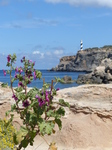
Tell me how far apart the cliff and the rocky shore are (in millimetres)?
93077

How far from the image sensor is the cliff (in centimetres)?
10625

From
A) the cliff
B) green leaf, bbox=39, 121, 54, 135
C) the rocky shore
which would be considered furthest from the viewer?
the cliff

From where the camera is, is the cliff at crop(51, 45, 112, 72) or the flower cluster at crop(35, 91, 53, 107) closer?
the flower cluster at crop(35, 91, 53, 107)

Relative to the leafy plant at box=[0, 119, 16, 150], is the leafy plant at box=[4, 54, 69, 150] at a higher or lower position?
higher

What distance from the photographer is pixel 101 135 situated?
6781mm

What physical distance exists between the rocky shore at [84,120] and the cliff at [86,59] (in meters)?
93.1

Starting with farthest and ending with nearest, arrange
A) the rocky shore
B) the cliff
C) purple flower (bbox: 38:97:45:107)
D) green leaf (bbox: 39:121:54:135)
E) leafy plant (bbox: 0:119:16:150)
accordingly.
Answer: the cliff < the rocky shore < leafy plant (bbox: 0:119:16:150) < purple flower (bbox: 38:97:45:107) < green leaf (bbox: 39:121:54:135)

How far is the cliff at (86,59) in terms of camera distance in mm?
106250

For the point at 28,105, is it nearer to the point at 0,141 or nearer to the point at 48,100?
the point at 48,100

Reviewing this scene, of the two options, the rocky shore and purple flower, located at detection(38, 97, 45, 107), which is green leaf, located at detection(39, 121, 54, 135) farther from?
the rocky shore

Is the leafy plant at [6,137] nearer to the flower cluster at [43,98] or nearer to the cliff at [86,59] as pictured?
the flower cluster at [43,98]

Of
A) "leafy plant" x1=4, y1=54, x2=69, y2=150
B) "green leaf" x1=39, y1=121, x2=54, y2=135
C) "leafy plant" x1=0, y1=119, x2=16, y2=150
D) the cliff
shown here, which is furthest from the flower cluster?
the cliff

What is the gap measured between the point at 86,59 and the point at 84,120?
341 feet

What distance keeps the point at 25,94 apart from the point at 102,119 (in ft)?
8.76
